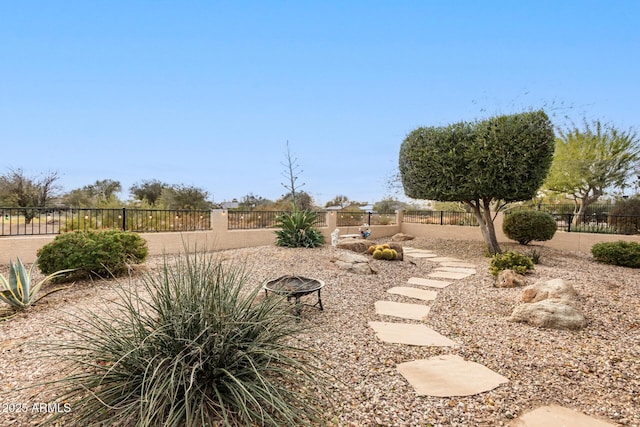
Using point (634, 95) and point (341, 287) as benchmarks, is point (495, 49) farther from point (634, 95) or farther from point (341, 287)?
point (341, 287)

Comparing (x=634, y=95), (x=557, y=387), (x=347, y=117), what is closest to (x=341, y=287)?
(x=557, y=387)

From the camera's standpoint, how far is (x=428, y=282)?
577 cm

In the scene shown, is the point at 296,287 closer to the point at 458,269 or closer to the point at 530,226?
the point at 458,269

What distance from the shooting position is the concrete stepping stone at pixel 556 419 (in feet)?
5.90

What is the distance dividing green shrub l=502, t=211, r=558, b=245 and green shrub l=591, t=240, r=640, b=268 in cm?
151

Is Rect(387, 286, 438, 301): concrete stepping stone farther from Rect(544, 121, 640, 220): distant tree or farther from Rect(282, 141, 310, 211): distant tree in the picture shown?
Rect(544, 121, 640, 220): distant tree

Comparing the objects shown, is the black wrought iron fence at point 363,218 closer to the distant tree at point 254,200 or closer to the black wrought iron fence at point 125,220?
the black wrought iron fence at point 125,220

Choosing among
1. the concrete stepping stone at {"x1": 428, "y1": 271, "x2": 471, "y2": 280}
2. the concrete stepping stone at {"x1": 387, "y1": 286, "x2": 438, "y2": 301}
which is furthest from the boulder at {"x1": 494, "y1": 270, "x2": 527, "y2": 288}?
the concrete stepping stone at {"x1": 387, "y1": 286, "x2": 438, "y2": 301}

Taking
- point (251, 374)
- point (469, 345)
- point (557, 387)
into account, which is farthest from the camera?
point (469, 345)

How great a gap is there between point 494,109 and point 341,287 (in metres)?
6.85

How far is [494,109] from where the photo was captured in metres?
8.30

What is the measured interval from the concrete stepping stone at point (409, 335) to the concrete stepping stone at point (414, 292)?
4.39 ft

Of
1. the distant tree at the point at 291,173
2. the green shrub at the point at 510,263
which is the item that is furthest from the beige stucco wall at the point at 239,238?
the green shrub at the point at 510,263

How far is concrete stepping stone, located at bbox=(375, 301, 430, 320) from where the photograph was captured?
12.8ft
